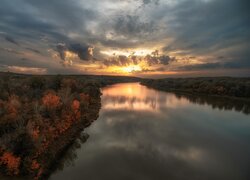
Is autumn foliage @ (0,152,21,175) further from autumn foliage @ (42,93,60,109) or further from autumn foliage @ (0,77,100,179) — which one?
autumn foliage @ (42,93,60,109)

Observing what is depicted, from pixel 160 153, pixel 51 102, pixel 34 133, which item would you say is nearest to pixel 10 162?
pixel 34 133

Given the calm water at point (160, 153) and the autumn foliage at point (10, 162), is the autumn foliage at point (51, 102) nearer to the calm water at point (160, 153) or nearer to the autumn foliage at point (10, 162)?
the calm water at point (160, 153)

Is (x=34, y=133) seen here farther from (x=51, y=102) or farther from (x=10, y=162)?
(x=51, y=102)

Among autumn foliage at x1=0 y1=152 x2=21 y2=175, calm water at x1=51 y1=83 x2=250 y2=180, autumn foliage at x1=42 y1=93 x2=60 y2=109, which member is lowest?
calm water at x1=51 y1=83 x2=250 y2=180

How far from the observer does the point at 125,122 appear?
23359 millimetres

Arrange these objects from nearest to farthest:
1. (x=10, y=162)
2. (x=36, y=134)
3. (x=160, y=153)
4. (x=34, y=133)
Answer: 1. (x=10, y=162)
2. (x=34, y=133)
3. (x=36, y=134)
4. (x=160, y=153)

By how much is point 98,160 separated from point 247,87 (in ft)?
168

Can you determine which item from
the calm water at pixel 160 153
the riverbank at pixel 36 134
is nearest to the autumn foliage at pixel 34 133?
the riverbank at pixel 36 134

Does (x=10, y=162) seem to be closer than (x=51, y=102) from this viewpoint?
Yes

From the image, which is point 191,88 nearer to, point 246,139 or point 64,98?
point 246,139

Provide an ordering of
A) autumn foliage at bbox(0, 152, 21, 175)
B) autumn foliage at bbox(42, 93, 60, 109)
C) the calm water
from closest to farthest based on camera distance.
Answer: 1. autumn foliage at bbox(0, 152, 21, 175)
2. the calm water
3. autumn foliage at bbox(42, 93, 60, 109)


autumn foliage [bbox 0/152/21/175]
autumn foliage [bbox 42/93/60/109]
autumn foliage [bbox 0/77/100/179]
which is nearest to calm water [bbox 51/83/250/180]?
autumn foliage [bbox 0/77/100/179]

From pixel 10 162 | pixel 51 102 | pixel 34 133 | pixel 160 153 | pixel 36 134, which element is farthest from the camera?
pixel 51 102

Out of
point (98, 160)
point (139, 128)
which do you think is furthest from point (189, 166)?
point (139, 128)
